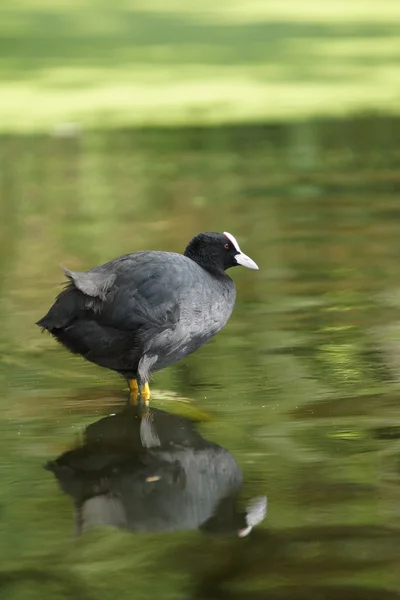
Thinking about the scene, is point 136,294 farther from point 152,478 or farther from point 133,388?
point 152,478

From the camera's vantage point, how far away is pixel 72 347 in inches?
216

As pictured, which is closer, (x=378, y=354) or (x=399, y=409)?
(x=399, y=409)

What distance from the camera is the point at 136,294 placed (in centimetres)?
537

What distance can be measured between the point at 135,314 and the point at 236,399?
519 millimetres

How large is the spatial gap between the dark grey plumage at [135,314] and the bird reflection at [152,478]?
0.24 meters

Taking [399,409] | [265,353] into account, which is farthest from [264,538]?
[265,353]

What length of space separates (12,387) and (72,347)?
35 centimetres

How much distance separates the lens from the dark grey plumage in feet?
17.5

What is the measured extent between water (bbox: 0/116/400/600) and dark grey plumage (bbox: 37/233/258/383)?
20 centimetres

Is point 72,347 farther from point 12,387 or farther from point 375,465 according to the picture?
point 375,465

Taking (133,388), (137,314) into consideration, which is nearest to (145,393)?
(133,388)

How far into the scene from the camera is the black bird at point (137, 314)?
5348 millimetres

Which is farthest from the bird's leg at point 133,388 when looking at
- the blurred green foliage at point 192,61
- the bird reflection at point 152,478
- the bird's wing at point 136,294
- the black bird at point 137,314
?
the blurred green foliage at point 192,61

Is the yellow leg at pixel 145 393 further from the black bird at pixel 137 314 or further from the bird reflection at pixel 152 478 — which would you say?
the bird reflection at pixel 152 478
